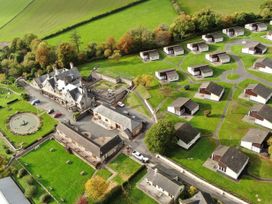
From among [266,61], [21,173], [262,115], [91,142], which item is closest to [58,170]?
[21,173]

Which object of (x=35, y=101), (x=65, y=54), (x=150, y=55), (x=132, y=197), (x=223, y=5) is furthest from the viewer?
(x=223, y=5)

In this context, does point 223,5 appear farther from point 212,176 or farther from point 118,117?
point 212,176

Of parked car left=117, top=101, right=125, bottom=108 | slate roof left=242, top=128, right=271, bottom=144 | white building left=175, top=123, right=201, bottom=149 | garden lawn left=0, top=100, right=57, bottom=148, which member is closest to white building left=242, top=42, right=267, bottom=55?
slate roof left=242, top=128, right=271, bottom=144

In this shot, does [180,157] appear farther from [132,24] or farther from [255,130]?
[132,24]

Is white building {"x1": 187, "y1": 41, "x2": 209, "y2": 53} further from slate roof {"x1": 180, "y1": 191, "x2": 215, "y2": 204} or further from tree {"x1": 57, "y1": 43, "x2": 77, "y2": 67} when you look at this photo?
slate roof {"x1": 180, "y1": 191, "x2": 215, "y2": 204}

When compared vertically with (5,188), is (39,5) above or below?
above

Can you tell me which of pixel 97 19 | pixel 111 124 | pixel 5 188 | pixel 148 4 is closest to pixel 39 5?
pixel 97 19

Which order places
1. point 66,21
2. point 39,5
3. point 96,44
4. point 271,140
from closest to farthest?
point 271,140 < point 96,44 < point 66,21 < point 39,5
